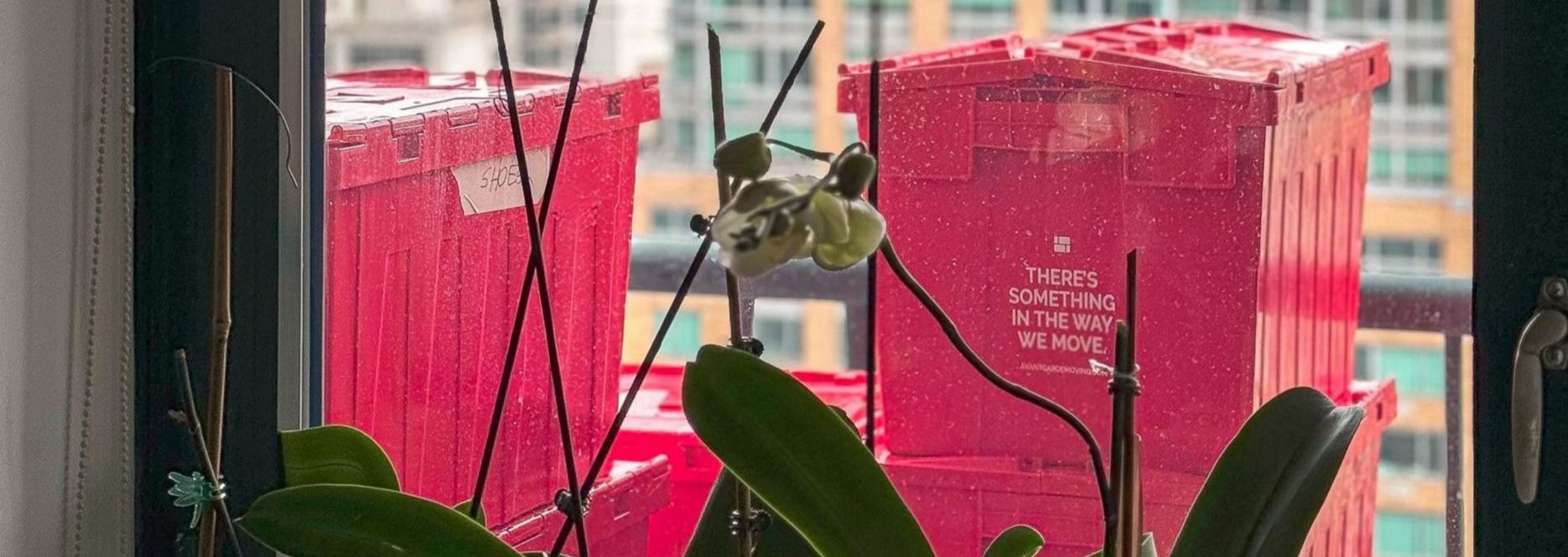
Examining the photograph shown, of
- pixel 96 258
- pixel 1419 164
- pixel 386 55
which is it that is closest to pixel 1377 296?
pixel 386 55

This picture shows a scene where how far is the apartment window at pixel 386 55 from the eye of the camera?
1.40 m

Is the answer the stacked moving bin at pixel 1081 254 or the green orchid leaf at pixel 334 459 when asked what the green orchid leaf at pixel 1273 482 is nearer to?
the stacked moving bin at pixel 1081 254

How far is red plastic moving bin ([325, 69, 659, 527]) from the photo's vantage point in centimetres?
125

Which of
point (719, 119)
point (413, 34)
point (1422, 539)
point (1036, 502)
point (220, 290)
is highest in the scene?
point (413, 34)

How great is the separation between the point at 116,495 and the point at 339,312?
8.6 inches

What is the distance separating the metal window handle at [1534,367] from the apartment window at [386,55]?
0.97m

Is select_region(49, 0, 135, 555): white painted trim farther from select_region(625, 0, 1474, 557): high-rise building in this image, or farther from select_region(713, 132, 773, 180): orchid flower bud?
select_region(713, 132, 773, 180): orchid flower bud

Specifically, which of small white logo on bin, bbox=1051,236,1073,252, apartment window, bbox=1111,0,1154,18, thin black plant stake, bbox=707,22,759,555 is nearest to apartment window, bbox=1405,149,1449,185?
apartment window, bbox=1111,0,1154,18

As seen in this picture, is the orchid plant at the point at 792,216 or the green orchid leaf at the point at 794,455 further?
the green orchid leaf at the point at 794,455

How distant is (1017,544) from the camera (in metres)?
0.94

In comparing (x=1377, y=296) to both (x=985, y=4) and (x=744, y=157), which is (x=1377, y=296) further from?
(x=744, y=157)

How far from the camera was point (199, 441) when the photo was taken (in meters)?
0.96

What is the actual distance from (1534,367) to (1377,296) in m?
0.78

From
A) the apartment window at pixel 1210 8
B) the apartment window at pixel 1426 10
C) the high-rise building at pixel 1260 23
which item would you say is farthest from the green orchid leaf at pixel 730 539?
the apartment window at pixel 1426 10
